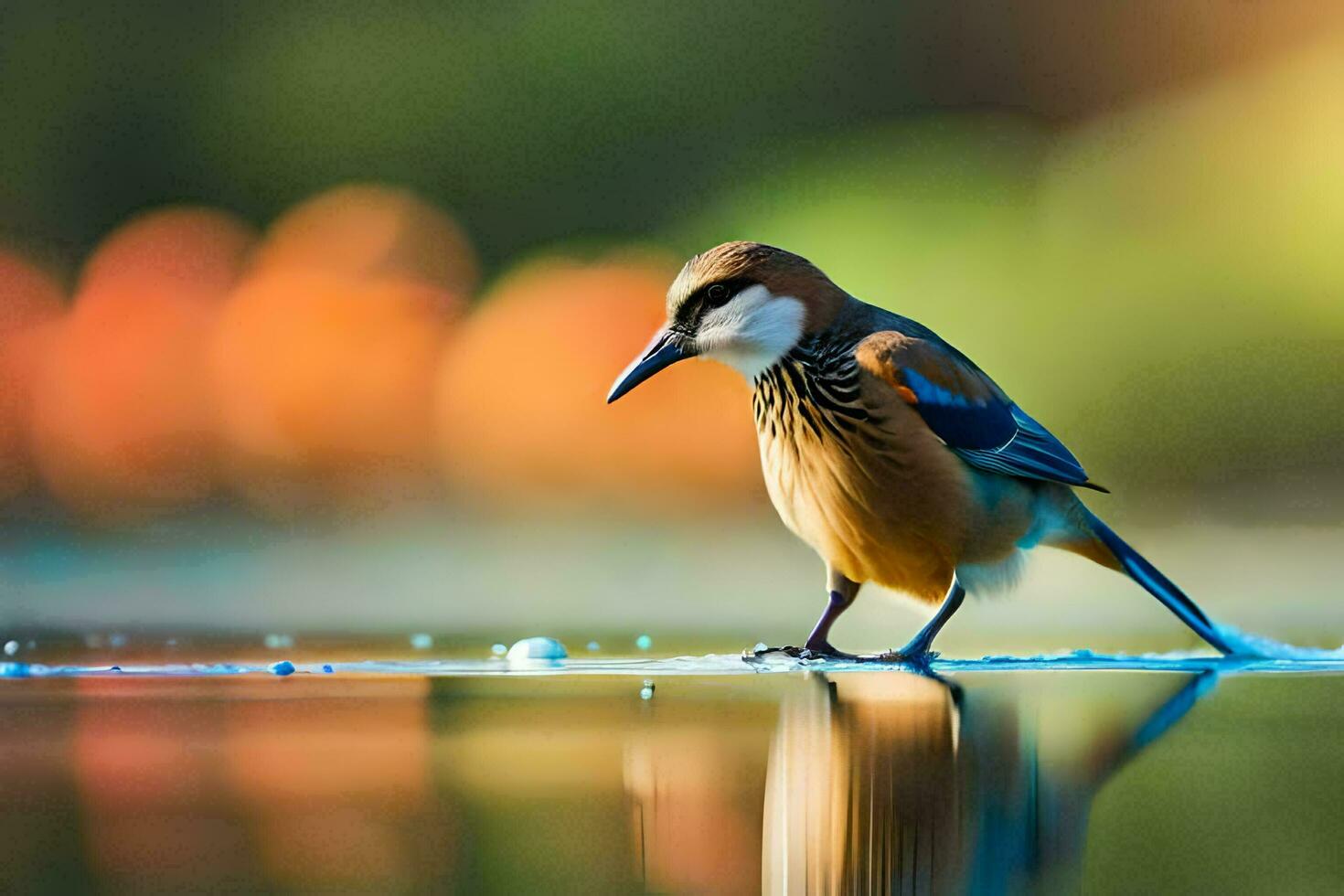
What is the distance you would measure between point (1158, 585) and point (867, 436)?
78cm

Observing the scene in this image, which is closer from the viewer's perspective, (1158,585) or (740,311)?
(740,311)

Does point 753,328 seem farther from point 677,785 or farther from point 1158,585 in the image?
point 677,785

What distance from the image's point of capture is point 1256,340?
6129 millimetres

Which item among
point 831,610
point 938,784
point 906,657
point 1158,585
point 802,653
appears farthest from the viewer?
point 1158,585

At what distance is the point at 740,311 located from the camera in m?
3.40

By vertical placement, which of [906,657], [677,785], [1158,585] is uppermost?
[1158,585]

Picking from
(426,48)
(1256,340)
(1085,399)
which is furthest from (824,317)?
(426,48)

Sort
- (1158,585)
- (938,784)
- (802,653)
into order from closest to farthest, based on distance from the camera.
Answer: (938,784) < (802,653) < (1158,585)

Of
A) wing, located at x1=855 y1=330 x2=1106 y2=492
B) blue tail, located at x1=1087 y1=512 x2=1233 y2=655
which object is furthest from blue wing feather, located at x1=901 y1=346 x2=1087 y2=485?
blue tail, located at x1=1087 y1=512 x2=1233 y2=655

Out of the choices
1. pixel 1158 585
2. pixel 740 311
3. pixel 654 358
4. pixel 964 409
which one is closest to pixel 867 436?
pixel 964 409

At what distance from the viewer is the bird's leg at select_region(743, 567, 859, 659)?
336 cm

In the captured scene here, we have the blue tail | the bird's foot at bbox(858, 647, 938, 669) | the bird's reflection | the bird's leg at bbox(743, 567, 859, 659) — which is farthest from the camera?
the blue tail

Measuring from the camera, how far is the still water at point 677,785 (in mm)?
1524

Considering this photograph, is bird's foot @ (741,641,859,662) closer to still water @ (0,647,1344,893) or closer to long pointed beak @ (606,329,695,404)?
still water @ (0,647,1344,893)
